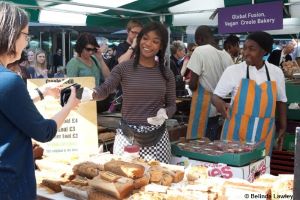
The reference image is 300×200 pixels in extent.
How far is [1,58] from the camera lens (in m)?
1.54

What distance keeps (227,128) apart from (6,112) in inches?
85.5

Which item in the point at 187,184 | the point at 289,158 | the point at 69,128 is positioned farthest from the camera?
the point at 289,158

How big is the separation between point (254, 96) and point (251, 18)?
218 centimetres

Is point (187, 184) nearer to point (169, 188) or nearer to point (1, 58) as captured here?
point (169, 188)

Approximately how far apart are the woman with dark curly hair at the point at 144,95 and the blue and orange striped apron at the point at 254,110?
27.7 inches

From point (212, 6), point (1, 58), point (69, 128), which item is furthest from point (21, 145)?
point (212, 6)

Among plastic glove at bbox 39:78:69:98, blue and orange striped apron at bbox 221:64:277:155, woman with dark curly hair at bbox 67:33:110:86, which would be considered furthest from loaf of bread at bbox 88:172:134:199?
woman with dark curly hair at bbox 67:33:110:86

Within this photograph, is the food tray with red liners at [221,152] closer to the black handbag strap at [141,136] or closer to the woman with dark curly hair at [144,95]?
the woman with dark curly hair at [144,95]

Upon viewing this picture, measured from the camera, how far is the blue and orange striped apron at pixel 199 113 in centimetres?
454

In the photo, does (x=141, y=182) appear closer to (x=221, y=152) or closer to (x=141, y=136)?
(x=141, y=136)

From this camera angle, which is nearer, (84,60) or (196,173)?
(196,173)

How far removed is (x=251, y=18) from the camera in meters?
5.03

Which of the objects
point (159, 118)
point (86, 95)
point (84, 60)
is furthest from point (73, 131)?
point (84, 60)

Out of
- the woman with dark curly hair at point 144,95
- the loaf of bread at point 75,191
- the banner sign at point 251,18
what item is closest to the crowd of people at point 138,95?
the woman with dark curly hair at point 144,95
